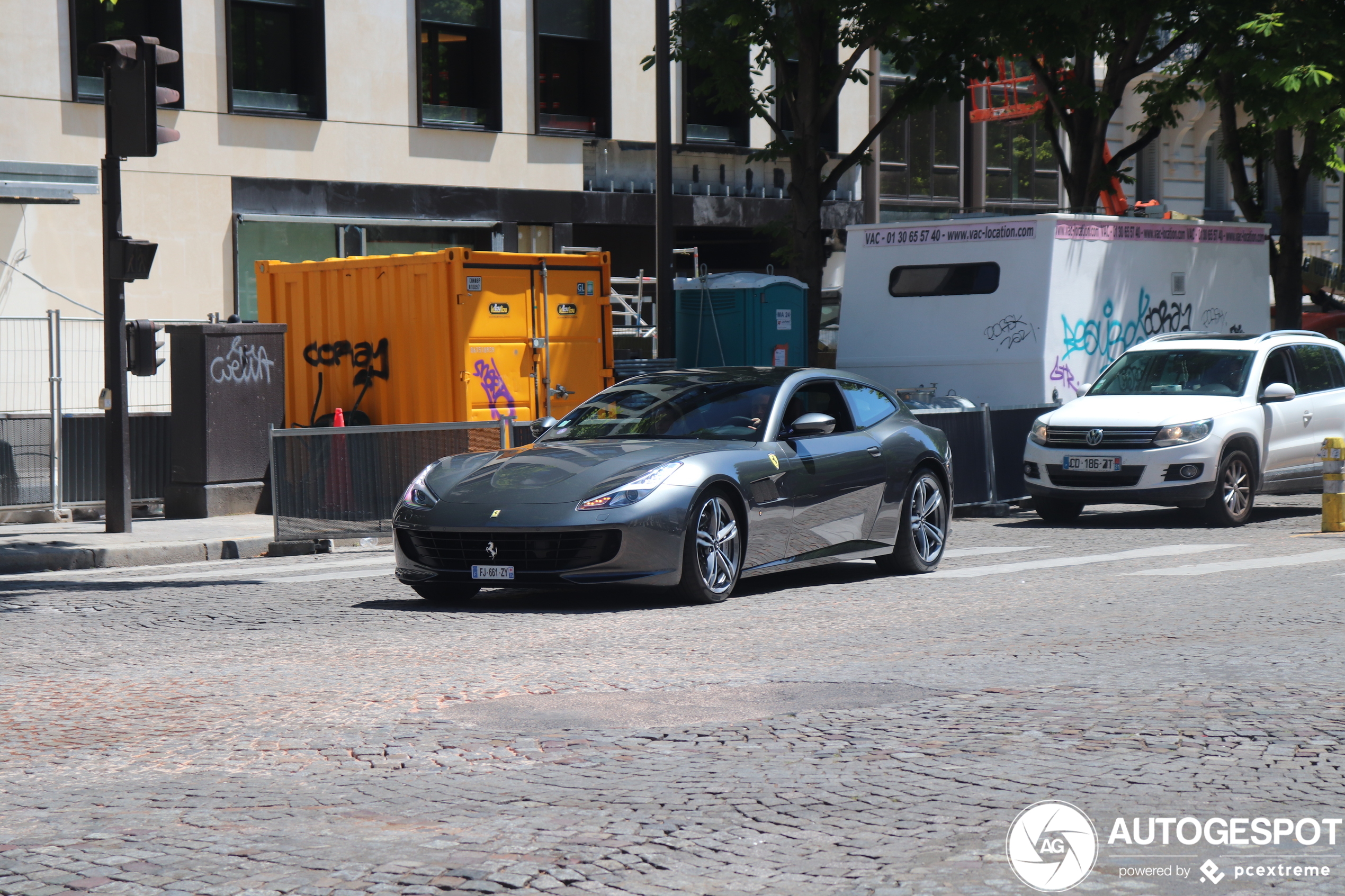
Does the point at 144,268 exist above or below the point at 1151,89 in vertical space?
below

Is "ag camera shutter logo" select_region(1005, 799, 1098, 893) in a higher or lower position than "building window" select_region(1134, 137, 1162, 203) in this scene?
lower

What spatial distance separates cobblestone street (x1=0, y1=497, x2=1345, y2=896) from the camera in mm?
4660

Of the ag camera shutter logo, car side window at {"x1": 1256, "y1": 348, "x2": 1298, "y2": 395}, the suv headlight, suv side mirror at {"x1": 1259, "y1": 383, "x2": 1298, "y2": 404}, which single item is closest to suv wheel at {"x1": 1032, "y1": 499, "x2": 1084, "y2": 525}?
the suv headlight

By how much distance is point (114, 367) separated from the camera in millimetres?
14656

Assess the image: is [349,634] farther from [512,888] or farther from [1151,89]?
[1151,89]

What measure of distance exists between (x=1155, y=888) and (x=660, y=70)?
14911 mm

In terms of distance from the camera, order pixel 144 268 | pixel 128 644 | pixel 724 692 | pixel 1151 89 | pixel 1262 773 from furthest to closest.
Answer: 1. pixel 1151 89
2. pixel 144 268
3. pixel 128 644
4. pixel 724 692
5. pixel 1262 773

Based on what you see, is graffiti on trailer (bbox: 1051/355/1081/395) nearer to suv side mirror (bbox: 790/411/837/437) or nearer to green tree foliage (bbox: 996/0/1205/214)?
green tree foliage (bbox: 996/0/1205/214)

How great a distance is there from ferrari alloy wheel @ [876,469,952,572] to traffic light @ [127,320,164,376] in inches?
256

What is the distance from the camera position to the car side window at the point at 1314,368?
17.1 m

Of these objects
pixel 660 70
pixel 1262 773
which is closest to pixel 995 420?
pixel 660 70

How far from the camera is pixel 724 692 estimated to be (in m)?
7.16

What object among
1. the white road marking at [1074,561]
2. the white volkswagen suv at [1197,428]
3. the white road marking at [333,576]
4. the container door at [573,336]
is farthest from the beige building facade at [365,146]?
the white road marking at [333,576]

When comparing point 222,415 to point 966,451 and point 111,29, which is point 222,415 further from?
point 111,29
